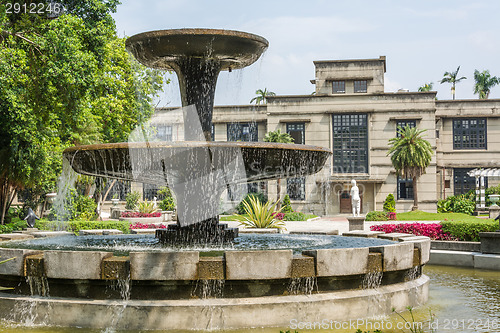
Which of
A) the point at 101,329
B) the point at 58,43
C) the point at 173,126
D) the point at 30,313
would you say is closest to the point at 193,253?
the point at 101,329

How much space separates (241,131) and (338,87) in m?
9.96

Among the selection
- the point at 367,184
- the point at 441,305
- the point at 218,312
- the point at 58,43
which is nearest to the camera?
the point at 218,312

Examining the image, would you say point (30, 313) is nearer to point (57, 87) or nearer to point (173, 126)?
point (57, 87)

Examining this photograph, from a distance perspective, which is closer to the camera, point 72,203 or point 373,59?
point 72,203

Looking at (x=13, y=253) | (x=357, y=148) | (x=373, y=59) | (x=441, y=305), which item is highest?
(x=373, y=59)

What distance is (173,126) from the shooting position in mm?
46312

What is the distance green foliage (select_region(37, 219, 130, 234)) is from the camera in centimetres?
1888

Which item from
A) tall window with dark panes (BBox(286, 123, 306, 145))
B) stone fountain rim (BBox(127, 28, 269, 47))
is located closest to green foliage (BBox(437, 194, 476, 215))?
tall window with dark panes (BBox(286, 123, 306, 145))

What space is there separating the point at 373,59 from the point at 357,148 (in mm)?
8059

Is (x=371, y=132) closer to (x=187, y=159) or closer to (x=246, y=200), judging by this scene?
(x=246, y=200)

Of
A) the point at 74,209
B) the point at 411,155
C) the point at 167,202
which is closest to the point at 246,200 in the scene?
the point at 167,202

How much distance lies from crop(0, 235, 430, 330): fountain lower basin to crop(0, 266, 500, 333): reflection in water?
0.26m

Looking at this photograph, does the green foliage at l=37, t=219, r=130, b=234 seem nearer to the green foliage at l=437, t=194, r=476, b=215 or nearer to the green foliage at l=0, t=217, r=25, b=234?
the green foliage at l=0, t=217, r=25, b=234

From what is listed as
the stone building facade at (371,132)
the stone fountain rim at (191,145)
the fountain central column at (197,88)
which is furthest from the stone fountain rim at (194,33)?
the stone building facade at (371,132)
